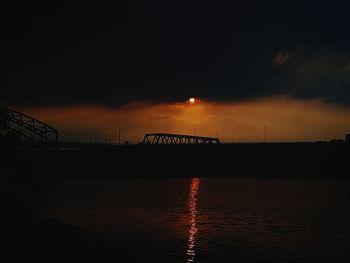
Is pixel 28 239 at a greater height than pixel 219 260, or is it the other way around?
pixel 28 239

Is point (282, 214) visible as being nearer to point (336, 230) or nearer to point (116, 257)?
point (336, 230)

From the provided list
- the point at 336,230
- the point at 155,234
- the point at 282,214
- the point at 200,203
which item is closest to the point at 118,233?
the point at 155,234

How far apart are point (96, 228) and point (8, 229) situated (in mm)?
22198

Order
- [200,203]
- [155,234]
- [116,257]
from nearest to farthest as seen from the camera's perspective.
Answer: [116,257]
[155,234]
[200,203]

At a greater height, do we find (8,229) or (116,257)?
(8,229)

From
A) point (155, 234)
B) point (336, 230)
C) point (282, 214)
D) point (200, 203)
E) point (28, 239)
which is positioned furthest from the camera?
point (200, 203)

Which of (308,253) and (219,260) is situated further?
(308,253)

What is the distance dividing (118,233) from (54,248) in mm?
17869

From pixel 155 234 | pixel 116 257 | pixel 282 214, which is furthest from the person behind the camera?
pixel 282 214

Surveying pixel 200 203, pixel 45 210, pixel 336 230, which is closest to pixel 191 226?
pixel 336 230

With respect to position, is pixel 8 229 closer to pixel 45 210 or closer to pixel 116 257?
pixel 116 257

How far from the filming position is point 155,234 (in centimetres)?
4738

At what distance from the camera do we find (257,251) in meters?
38.5

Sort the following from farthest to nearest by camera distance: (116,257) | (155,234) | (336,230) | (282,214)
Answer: (282,214), (336,230), (155,234), (116,257)
